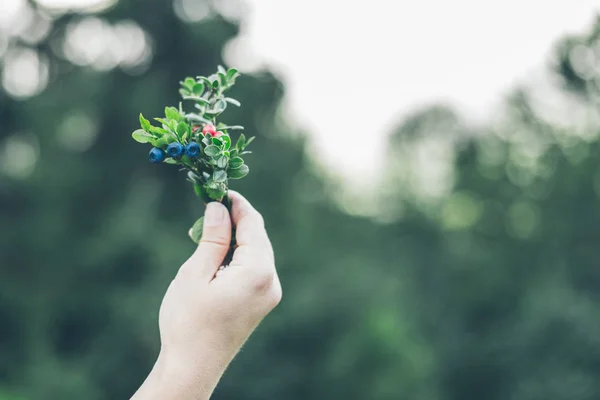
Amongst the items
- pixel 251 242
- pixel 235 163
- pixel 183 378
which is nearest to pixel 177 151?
pixel 235 163

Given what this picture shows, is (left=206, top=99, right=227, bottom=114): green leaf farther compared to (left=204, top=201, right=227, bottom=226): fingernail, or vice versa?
(left=206, top=99, right=227, bottom=114): green leaf

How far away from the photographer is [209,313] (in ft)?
7.55

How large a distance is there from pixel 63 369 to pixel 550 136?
2576 cm

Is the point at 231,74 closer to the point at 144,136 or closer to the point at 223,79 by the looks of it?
the point at 223,79

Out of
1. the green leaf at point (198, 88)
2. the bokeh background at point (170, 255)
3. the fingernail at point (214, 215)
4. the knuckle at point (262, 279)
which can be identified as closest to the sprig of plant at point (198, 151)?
the fingernail at point (214, 215)

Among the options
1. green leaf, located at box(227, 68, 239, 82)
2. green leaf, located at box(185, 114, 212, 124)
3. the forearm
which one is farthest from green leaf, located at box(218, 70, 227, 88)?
the forearm

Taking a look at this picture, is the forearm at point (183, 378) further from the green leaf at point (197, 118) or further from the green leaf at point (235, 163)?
the green leaf at point (197, 118)

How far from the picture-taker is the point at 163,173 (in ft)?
79.0

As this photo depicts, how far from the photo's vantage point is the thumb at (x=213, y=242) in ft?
7.95

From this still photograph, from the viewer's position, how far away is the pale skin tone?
221 cm

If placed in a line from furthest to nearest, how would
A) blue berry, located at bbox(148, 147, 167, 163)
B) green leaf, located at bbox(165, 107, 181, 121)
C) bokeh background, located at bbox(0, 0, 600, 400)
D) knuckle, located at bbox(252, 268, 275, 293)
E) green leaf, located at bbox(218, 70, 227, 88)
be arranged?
1. bokeh background, located at bbox(0, 0, 600, 400)
2. green leaf, located at bbox(218, 70, 227, 88)
3. green leaf, located at bbox(165, 107, 181, 121)
4. blue berry, located at bbox(148, 147, 167, 163)
5. knuckle, located at bbox(252, 268, 275, 293)

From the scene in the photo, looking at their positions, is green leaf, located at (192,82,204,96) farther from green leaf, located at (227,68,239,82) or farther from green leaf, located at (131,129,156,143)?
green leaf, located at (131,129,156,143)

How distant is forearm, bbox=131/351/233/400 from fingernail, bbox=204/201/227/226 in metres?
0.50

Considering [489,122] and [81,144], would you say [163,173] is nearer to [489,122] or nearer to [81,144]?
[81,144]
